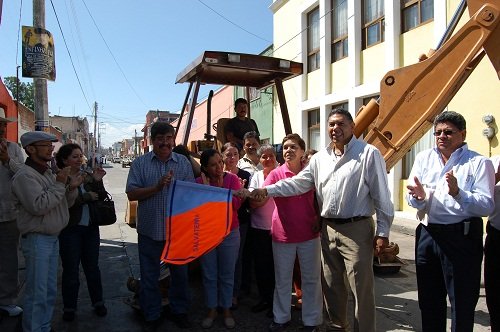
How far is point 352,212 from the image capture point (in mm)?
3227

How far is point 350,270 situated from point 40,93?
6.05 m

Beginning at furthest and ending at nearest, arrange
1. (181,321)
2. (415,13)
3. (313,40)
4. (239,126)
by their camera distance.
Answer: (313,40) → (415,13) → (239,126) → (181,321)

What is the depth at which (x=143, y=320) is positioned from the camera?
413 centimetres

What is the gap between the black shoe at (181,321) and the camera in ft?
12.8

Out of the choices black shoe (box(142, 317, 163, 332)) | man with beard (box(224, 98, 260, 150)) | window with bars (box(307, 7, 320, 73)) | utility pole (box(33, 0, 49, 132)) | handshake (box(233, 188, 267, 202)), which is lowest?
black shoe (box(142, 317, 163, 332))

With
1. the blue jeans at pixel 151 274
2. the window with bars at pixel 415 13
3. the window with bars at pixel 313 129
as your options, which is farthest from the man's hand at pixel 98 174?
the window with bars at pixel 313 129

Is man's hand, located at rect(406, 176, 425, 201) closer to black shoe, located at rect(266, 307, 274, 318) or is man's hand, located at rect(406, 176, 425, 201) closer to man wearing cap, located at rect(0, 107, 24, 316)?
black shoe, located at rect(266, 307, 274, 318)

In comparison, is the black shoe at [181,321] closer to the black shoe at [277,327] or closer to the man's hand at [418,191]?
the black shoe at [277,327]

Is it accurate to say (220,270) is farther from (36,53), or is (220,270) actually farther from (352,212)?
(36,53)

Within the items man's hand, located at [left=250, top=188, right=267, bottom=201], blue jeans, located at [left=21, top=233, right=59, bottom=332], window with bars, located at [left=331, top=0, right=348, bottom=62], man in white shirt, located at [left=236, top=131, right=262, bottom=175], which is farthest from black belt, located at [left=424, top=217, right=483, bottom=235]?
window with bars, located at [left=331, top=0, right=348, bottom=62]

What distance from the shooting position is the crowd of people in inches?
119

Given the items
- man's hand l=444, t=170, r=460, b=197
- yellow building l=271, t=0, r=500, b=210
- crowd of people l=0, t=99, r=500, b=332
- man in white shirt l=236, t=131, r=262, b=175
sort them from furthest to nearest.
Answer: yellow building l=271, t=0, r=500, b=210
man in white shirt l=236, t=131, r=262, b=175
crowd of people l=0, t=99, r=500, b=332
man's hand l=444, t=170, r=460, b=197

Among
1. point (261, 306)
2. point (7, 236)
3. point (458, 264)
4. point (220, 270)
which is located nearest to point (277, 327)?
point (261, 306)

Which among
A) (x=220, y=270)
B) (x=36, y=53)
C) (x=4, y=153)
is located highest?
(x=36, y=53)
